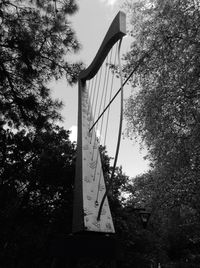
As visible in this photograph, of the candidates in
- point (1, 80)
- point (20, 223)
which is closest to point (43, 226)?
point (20, 223)

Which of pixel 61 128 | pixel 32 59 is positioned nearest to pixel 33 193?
pixel 61 128

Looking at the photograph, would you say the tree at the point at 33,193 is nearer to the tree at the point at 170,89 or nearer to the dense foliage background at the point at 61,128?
the dense foliage background at the point at 61,128

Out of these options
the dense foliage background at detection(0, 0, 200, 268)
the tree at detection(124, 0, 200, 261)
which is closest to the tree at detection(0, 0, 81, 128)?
the dense foliage background at detection(0, 0, 200, 268)

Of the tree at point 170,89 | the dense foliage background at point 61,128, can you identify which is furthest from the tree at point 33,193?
the tree at point 170,89

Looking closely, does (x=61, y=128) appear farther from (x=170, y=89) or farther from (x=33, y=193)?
(x=170, y=89)

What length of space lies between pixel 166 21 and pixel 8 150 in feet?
15.4

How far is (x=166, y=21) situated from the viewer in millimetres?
6391

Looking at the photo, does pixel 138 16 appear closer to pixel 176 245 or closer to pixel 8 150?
pixel 8 150

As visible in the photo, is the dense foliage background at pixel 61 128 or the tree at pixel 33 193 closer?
the dense foliage background at pixel 61 128

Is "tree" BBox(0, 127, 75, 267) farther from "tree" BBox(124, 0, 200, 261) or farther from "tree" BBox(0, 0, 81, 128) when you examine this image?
"tree" BBox(124, 0, 200, 261)

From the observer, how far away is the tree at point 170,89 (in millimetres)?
5934

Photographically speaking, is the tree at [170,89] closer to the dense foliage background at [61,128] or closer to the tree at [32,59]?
the dense foliage background at [61,128]

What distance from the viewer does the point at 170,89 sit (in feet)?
21.7

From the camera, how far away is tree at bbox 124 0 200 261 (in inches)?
234
